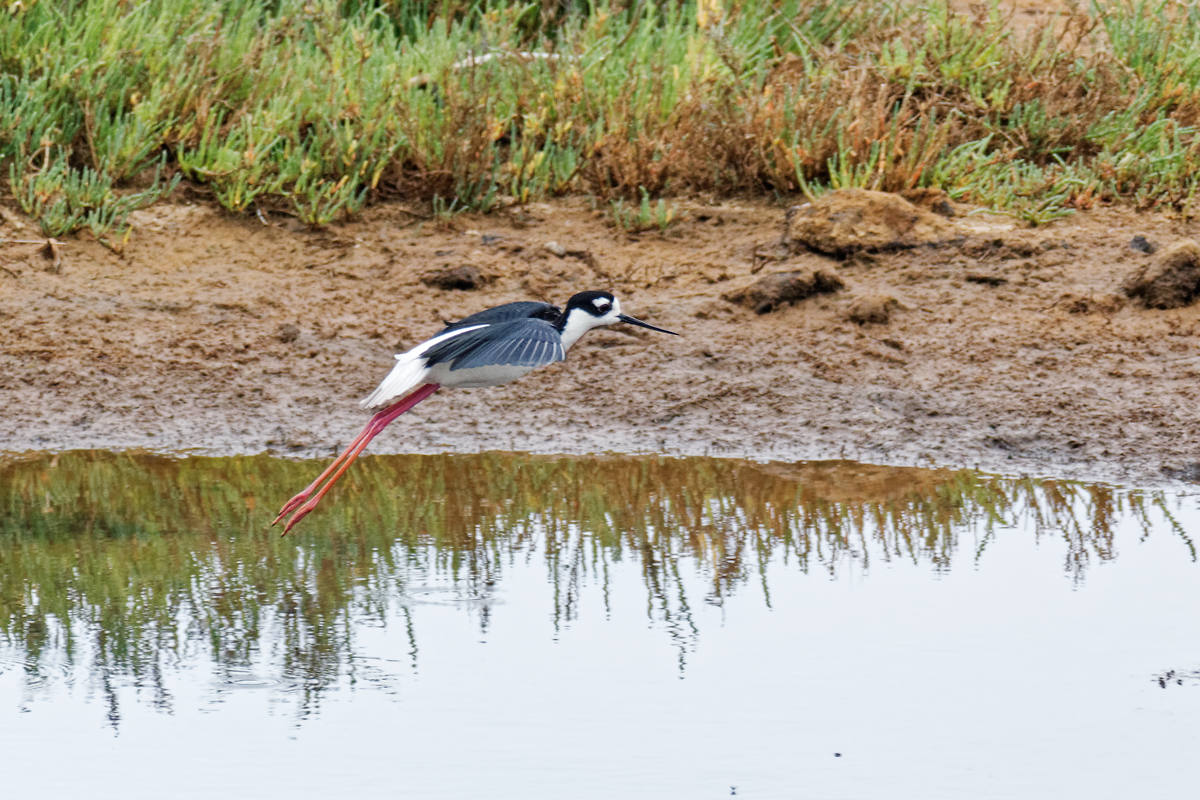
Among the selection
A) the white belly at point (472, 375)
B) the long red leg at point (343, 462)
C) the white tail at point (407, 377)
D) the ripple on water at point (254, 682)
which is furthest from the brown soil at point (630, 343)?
the ripple on water at point (254, 682)

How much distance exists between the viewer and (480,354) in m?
4.45

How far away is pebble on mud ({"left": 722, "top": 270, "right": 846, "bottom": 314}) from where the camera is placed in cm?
638

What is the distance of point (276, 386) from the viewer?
598cm

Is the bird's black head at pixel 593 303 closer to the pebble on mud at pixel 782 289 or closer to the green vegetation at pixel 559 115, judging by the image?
the pebble on mud at pixel 782 289

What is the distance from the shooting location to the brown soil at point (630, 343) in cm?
560

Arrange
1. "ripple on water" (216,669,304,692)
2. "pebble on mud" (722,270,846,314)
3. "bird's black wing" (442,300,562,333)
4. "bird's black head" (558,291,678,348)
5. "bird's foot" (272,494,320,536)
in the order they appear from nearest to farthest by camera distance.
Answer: "ripple on water" (216,669,304,692), "bird's foot" (272,494,320,536), "bird's black wing" (442,300,562,333), "bird's black head" (558,291,678,348), "pebble on mud" (722,270,846,314)

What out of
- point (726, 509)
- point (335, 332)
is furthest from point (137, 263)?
point (726, 509)

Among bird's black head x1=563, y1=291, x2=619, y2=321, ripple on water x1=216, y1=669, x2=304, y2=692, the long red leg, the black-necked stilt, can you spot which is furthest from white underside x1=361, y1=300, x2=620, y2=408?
ripple on water x1=216, y1=669, x2=304, y2=692

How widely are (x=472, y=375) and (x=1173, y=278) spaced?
2.88m

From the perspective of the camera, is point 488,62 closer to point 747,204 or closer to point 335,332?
point 747,204

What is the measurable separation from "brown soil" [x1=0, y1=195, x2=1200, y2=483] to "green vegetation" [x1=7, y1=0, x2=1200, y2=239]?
0.18 meters

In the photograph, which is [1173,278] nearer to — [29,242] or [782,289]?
[782,289]

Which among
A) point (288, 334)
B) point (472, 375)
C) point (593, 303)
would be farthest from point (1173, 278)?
point (288, 334)

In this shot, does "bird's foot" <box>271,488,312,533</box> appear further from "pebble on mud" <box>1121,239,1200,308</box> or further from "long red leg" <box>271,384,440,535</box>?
"pebble on mud" <box>1121,239,1200,308</box>
